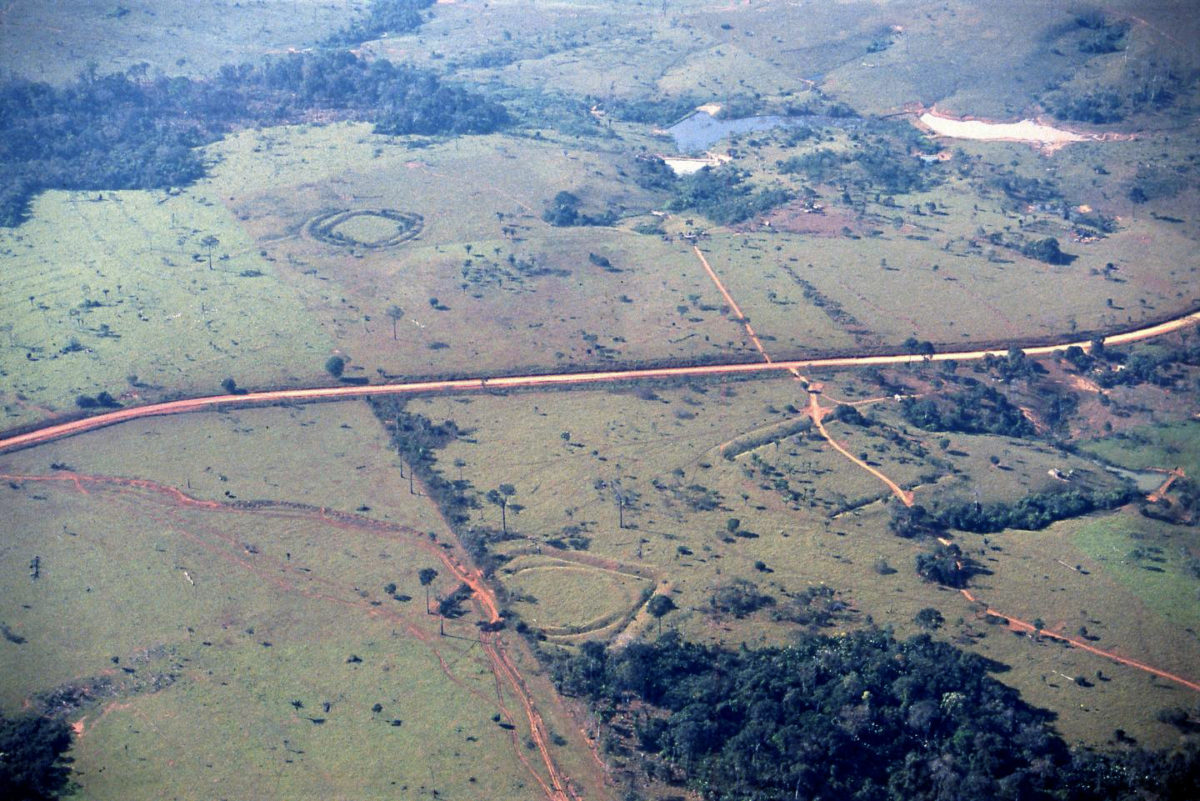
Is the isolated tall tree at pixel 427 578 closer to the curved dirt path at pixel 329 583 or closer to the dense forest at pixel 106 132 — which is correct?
the curved dirt path at pixel 329 583

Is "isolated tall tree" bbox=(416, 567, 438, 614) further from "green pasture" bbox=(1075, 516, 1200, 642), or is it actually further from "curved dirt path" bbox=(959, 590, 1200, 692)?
"green pasture" bbox=(1075, 516, 1200, 642)

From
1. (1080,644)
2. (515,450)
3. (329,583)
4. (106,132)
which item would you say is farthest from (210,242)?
(1080,644)

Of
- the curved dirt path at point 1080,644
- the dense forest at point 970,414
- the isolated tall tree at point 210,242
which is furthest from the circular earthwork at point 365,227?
the curved dirt path at point 1080,644

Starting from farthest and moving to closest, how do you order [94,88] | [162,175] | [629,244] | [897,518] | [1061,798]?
[94,88]
[162,175]
[629,244]
[897,518]
[1061,798]

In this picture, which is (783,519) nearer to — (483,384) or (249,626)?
(483,384)

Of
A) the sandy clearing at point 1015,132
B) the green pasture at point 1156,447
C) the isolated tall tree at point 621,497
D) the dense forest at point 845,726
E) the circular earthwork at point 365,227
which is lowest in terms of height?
the green pasture at point 1156,447

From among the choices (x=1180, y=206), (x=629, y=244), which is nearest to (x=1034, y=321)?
(x=1180, y=206)

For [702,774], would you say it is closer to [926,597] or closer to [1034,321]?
[926,597]
